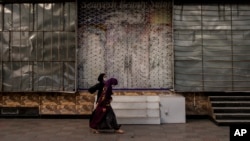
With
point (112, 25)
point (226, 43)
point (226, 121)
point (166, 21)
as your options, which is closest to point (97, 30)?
point (112, 25)

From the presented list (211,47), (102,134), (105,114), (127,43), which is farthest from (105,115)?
(211,47)

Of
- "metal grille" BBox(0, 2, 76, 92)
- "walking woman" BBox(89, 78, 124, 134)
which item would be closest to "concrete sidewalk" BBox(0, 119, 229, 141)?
"walking woman" BBox(89, 78, 124, 134)

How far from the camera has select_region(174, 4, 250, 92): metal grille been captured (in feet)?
37.7

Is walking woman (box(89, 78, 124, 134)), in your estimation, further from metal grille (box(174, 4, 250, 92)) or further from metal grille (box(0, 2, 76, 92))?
metal grille (box(174, 4, 250, 92))

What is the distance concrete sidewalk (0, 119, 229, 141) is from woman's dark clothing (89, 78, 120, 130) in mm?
245

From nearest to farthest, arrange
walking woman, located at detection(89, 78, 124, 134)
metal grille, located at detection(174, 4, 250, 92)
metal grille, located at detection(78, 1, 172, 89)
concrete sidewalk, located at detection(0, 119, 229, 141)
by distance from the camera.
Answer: concrete sidewalk, located at detection(0, 119, 229, 141), walking woman, located at detection(89, 78, 124, 134), metal grille, located at detection(174, 4, 250, 92), metal grille, located at detection(78, 1, 172, 89)

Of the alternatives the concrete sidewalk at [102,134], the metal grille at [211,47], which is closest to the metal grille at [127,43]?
the metal grille at [211,47]

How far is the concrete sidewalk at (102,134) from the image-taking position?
863cm

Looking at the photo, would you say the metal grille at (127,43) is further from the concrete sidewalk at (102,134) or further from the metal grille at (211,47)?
the concrete sidewalk at (102,134)

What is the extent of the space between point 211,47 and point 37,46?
5.58 m

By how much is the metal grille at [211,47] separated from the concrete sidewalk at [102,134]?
4.49 feet

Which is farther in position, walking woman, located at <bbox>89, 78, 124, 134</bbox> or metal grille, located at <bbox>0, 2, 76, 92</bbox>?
metal grille, located at <bbox>0, 2, 76, 92</bbox>

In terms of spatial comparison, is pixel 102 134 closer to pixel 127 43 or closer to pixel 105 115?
pixel 105 115

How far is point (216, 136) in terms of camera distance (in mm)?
8805
